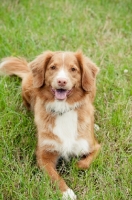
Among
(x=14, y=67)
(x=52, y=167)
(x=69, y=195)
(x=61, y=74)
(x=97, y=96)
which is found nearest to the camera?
(x=69, y=195)

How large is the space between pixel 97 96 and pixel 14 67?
1.14 m

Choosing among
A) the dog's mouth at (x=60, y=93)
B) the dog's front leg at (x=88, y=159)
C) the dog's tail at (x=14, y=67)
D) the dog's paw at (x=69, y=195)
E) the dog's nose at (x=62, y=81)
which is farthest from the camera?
the dog's tail at (x=14, y=67)

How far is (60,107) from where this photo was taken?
398cm

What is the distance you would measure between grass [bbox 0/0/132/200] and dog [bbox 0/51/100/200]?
0.14 metres

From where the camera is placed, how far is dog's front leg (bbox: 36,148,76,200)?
3.62m

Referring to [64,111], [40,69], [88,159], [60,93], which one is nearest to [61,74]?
[60,93]

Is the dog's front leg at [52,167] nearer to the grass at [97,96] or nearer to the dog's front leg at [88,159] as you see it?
the grass at [97,96]

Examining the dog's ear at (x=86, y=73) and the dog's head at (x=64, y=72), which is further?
the dog's ear at (x=86, y=73)

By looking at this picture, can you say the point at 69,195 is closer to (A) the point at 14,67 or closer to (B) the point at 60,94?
(B) the point at 60,94

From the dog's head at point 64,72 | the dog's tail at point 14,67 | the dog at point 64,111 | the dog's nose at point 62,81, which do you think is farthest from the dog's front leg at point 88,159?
the dog's tail at point 14,67

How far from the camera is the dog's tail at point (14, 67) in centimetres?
520

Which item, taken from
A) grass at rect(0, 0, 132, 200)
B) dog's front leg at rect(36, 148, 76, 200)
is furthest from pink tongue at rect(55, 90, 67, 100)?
grass at rect(0, 0, 132, 200)

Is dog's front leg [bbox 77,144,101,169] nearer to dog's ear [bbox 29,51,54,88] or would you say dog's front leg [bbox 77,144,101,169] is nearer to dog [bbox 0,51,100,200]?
dog [bbox 0,51,100,200]

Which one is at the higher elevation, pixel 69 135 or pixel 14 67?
pixel 14 67
